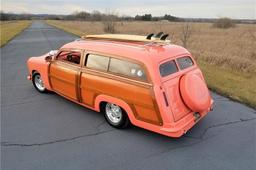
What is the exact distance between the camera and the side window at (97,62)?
4.91 metres

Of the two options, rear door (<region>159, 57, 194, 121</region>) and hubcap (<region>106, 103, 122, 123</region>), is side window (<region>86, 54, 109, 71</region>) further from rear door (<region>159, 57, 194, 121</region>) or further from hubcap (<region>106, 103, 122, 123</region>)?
rear door (<region>159, 57, 194, 121</region>)

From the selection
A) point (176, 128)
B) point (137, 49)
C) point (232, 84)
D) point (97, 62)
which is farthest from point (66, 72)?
point (232, 84)

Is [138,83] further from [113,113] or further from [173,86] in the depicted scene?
[113,113]

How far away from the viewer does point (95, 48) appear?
521 cm

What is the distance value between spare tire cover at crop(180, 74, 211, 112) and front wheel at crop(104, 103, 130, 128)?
3.88 ft

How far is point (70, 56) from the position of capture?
19.0 feet

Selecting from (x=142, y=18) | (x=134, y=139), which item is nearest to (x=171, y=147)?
(x=134, y=139)

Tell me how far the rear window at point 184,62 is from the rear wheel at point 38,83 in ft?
12.8

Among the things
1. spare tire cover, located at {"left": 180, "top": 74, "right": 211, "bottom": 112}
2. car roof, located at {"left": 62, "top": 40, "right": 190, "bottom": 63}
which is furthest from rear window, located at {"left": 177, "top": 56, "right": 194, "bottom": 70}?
spare tire cover, located at {"left": 180, "top": 74, "right": 211, "bottom": 112}

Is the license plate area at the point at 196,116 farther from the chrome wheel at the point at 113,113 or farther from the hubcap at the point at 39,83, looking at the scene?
the hubcap at the point at 39,83

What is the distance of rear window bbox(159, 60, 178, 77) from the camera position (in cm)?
438

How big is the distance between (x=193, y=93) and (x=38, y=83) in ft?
15.0

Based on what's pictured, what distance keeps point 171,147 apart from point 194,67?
1884 millimetres

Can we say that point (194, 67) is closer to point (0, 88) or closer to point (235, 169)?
point (235, 169)
